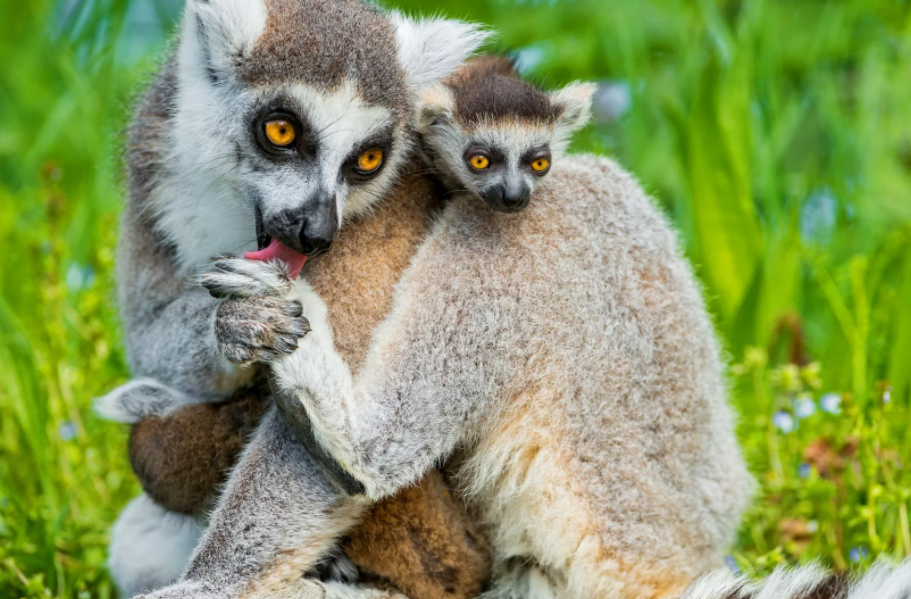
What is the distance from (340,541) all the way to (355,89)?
156cm

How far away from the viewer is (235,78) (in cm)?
338

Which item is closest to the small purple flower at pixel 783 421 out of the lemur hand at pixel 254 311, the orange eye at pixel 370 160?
the orange eye at pixel 370 160

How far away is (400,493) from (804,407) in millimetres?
2232

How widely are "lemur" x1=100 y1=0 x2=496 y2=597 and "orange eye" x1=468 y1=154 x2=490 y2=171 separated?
0.27 m

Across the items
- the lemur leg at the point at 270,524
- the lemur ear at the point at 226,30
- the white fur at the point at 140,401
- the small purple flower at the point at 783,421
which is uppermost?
the lemur ear at the point at 226,30

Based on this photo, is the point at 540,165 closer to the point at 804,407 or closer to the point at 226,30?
the point at 226,30

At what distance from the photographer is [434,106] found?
3.52 m

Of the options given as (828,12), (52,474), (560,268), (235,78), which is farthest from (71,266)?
(828,12)

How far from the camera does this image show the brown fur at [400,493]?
343 cm

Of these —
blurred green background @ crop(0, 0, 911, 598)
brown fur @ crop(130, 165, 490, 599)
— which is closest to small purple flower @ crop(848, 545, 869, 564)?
blurred green background @ crop(0, 0, 911, 598)

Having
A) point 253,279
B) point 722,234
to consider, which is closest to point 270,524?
point 253,279

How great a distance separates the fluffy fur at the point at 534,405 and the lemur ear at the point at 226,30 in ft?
2.60

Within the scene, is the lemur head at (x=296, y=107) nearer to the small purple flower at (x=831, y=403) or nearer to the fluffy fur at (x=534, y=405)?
the fluffy fur at (x=534, y=405)

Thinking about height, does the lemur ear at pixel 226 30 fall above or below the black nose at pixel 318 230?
above
